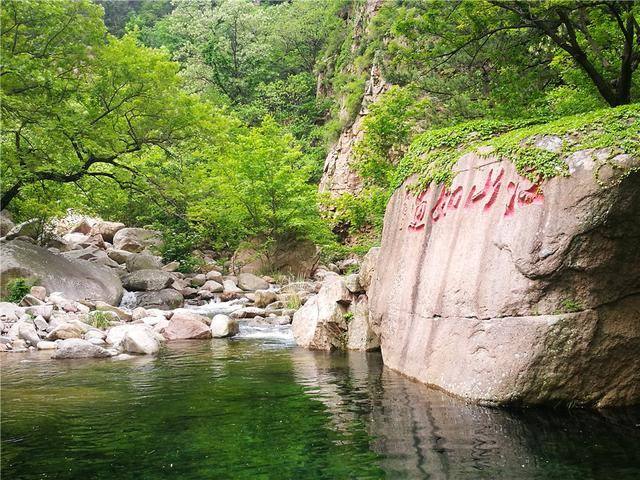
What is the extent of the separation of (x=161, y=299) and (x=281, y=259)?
6.75 metres

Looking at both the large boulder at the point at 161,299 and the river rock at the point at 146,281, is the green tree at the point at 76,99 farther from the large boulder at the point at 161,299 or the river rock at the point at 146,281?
the large boulder at the point at 161,299

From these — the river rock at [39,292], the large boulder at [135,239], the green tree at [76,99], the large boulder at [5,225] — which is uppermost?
the green tree at [76,99]

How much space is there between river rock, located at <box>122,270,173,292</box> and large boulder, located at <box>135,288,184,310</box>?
363 mm

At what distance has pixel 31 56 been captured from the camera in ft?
43.3

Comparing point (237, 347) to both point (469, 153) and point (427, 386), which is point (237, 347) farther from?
point (469, 153)

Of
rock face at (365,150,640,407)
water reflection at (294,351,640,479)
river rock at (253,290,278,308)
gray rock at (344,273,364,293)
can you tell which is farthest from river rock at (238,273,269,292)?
rock face at (365,150,640,407)

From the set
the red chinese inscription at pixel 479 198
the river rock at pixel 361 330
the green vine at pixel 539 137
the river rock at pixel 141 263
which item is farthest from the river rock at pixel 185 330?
the river rock at pixel 141 263

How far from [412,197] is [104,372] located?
5.43m

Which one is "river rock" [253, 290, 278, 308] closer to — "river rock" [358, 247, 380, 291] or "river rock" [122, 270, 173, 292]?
"river rock" [122, 270, 173, 292]

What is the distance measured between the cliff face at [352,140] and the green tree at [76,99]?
33.5 feet

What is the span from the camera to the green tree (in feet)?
41.6

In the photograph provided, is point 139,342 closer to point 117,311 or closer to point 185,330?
point 185,330

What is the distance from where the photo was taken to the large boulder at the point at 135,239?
78.2 ft

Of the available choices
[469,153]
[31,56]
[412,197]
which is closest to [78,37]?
[31,56]
